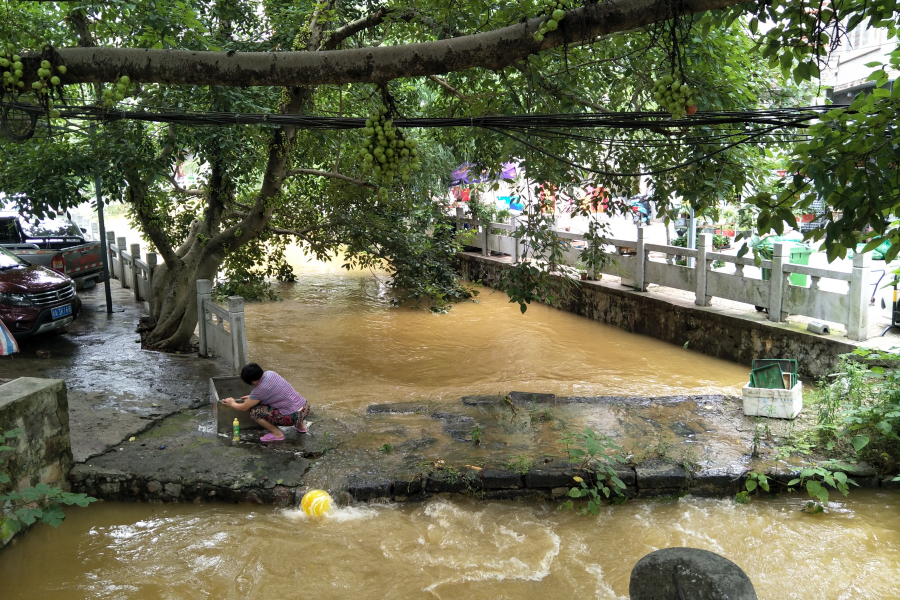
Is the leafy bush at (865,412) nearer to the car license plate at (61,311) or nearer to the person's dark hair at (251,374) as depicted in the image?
the person's dark hair at (251,374)

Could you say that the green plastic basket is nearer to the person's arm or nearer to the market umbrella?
the person's arm

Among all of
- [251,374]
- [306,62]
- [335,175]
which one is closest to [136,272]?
[335,175]

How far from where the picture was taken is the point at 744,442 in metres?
6.64

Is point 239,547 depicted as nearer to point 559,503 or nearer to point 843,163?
point 559,503

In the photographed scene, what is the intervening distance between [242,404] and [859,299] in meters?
7.86

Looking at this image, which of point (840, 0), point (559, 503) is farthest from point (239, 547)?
point (840, 0)

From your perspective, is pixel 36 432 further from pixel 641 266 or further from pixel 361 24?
pixel 641 266

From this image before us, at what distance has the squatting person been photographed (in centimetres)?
661

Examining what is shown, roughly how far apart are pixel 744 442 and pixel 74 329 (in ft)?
34.5

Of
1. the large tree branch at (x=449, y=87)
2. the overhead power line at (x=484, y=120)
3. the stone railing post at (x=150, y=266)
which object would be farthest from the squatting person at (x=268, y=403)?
the stone railing post at (x=150, y=266)

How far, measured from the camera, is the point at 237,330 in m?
8.52

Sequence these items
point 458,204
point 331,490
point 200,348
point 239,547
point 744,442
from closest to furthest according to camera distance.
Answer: point 239,547
point 331,490
point 744,442
point 200,348
point 458,204

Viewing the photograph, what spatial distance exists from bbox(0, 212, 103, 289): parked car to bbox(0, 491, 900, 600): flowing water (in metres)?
8.90

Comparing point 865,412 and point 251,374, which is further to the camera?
point 251,374
